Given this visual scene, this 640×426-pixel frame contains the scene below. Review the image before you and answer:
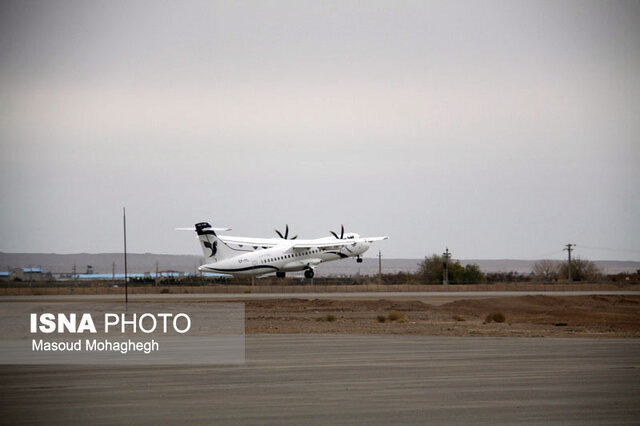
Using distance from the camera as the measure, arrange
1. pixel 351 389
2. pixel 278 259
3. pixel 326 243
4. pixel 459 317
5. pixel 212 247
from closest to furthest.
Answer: pixel 351 389 → pixel 459 317 → pixel 212 247 → pixel 278 259 → pixel 326 243

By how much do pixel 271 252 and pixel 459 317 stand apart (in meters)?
37.4

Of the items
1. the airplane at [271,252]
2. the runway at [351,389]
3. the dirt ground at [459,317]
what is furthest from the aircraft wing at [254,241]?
the runway at [351,389]

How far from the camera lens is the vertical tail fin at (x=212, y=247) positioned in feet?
265

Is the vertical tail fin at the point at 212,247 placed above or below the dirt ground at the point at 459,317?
above

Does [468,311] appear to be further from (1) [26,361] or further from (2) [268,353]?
(1) [26,361]

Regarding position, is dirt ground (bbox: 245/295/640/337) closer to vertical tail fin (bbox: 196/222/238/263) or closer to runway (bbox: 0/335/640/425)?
runway (bbox: 0/335/640/425)

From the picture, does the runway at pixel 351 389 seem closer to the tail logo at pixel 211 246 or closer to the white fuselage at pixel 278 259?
the white fuselage at pixel 278 259

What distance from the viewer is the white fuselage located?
8025cm

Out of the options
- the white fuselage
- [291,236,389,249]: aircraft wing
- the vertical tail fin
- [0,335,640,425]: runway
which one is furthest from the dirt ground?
[291,236,389,249]: aircraft wing

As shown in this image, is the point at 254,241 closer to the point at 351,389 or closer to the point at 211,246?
the point at 211,246

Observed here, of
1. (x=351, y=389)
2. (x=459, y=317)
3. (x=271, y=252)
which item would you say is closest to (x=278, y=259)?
(x=271, y=252)

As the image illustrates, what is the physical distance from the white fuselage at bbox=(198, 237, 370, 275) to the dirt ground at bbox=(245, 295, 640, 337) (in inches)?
694

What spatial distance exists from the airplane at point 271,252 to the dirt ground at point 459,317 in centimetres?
1789

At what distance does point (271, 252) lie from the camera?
82.9 meters
